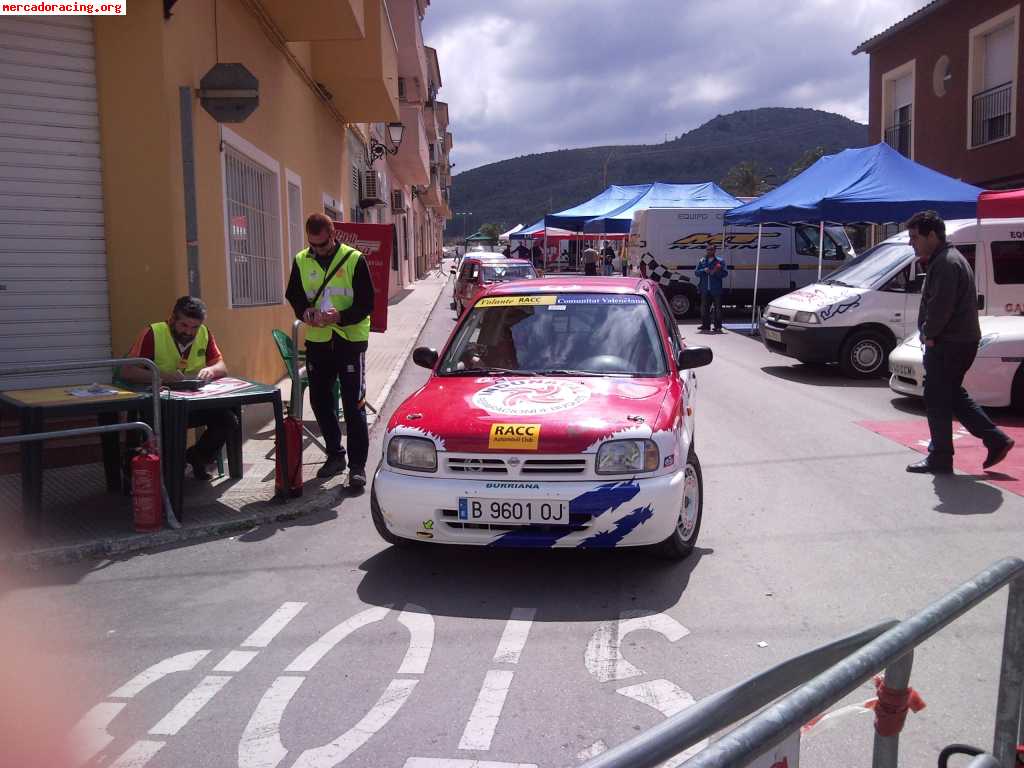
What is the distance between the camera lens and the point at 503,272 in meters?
21.0

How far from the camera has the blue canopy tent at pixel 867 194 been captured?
14938 millimetres

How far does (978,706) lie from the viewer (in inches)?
139

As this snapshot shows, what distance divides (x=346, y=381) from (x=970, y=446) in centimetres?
552

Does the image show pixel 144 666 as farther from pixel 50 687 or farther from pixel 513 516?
pixel 513 516

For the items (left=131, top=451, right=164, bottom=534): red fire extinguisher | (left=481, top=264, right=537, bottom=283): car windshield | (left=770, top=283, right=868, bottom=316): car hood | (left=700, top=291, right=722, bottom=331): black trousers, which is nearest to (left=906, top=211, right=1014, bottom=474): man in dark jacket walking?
(left=770, top=283, right=868, bottom=316): car hood

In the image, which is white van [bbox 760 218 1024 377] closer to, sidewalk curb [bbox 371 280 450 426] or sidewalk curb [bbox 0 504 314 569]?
sidewalk curb [bbox 371 280 450 426]

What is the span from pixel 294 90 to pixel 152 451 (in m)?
8.28

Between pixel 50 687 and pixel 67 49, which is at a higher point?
pixel 67 49

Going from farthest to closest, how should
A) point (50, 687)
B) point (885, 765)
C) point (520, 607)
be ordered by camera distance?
1. point (520, 607)
2. point (50, 687)
3. point (885, 765)

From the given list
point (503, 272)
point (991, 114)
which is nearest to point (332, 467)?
point (503, 272)

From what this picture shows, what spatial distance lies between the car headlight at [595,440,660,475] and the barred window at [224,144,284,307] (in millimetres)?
5860

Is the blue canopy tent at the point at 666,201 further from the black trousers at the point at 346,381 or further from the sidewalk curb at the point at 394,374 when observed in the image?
the black trousers at the point at 346,381

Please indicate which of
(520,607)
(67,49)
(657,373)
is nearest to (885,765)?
(520,607)

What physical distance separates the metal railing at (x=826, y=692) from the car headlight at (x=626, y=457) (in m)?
2.54
